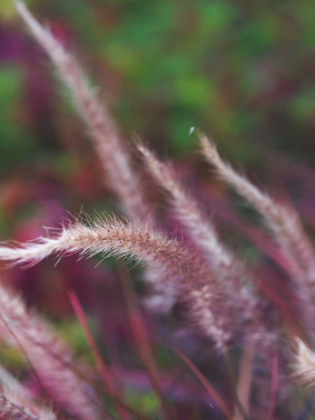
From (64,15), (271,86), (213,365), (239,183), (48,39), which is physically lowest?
(213,365)

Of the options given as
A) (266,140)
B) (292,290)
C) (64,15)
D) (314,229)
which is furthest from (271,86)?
(292,290)

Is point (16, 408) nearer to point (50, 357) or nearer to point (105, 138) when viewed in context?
point (50, 357)

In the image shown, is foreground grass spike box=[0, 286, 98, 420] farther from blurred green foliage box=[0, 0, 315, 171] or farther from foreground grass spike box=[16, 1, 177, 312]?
blurred green foliage box=[0, 0, 315, 171]

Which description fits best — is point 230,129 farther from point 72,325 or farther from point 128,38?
point 72,325

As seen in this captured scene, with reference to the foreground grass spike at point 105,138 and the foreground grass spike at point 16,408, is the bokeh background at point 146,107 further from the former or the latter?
the foreground grass spike at point 16,408

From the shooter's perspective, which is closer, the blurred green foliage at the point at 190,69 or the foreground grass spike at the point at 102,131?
the foreground grass spike at the point at 102,131

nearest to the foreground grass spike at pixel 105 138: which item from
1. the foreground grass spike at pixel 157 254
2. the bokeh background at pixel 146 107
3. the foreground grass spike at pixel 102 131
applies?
the foreground grass spike at pixel 102 131

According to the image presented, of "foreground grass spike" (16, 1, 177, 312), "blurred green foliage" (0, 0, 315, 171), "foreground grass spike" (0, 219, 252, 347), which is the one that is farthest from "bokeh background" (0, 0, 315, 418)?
"foreground grass spike" (0, 219, 252, 347)
